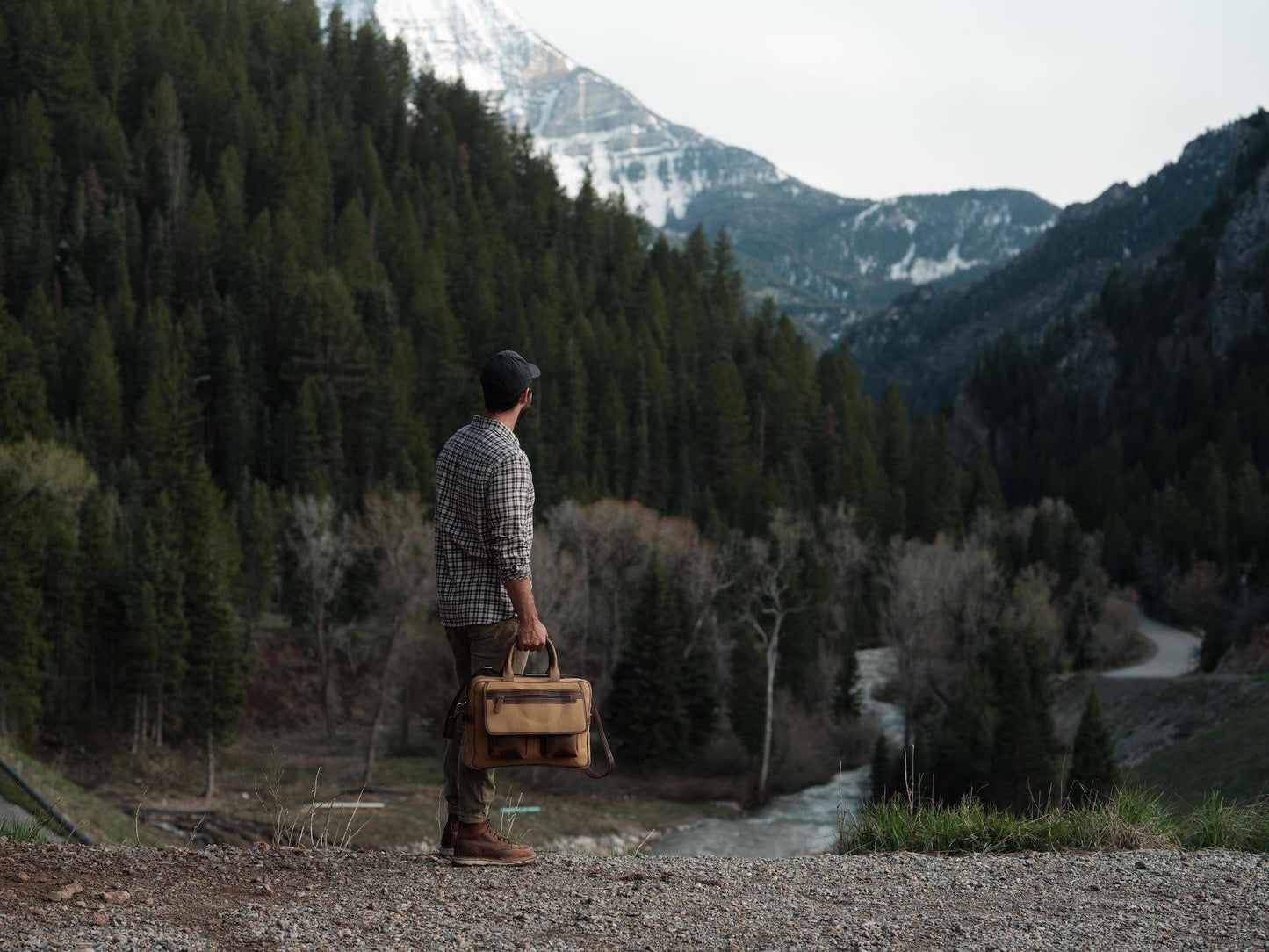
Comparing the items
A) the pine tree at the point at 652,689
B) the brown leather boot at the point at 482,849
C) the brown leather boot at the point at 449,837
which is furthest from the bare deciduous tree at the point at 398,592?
the brown leather boot at the point at 482,849

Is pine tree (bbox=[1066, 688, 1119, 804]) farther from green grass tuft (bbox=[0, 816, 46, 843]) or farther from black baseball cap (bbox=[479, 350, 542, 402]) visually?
green grass tuft (bbox=[0, 816, 46, 843])

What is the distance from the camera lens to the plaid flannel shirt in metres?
8.59

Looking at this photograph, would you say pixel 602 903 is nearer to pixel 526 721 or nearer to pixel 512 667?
pixel 526 721

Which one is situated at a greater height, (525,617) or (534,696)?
(525,617)

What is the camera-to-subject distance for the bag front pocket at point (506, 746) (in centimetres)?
828

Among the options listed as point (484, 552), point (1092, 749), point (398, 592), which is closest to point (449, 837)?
point (484, 552)

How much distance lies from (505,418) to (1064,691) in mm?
83317

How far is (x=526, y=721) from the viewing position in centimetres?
827

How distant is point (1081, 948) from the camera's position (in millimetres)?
7379

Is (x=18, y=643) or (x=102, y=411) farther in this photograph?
(x=102, y=411)

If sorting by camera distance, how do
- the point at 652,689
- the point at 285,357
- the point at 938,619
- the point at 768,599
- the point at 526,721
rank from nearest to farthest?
the point at 526,721 < the point at 652,689 < the point at 938,619 < the point at 768,599 < the point at 285,357

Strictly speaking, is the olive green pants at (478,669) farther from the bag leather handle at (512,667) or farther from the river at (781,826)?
the river at (781,826)

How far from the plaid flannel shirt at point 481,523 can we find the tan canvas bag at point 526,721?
1.98 feet

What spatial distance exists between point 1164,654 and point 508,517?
10073 centimetres
